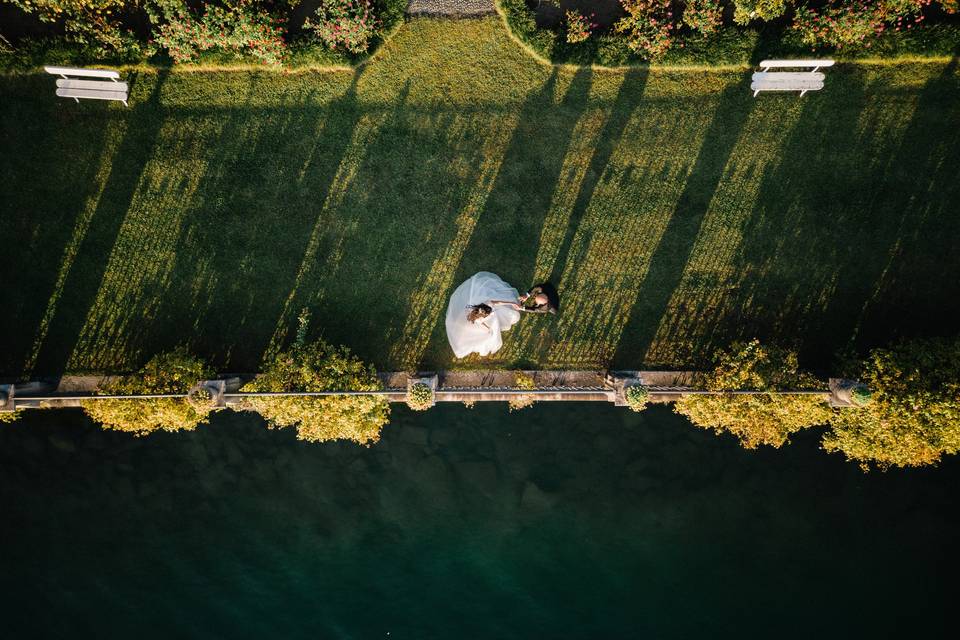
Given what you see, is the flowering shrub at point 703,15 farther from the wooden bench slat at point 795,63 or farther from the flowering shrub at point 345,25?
the flowering shrub at point 345,25

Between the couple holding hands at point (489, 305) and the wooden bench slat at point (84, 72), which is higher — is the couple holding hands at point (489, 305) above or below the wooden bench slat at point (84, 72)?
below

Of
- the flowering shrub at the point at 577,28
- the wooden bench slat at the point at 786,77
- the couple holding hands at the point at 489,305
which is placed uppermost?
the flowering shrub at the point at 577,28

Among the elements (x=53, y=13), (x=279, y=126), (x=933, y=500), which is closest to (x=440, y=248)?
(x=279, y=126)

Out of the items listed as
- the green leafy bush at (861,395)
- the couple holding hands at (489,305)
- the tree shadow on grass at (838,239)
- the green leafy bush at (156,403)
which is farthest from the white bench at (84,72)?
the green leafy bush at (861,395)

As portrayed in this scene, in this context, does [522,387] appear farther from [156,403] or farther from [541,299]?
[156,403]

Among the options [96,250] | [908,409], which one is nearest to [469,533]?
[908,409]

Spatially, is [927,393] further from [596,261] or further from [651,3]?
[651,3]

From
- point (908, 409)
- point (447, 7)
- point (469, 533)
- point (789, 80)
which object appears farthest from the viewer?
Answer: point (469, 533)
